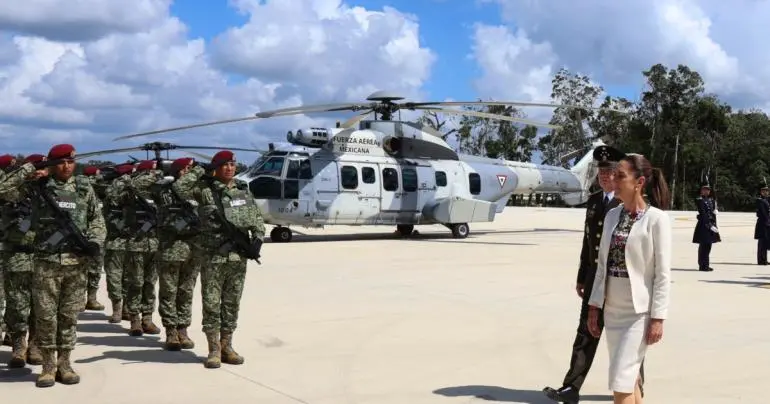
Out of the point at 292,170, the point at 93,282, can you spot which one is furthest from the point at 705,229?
the point at 93,282

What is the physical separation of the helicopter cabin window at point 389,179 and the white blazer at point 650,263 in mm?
15048

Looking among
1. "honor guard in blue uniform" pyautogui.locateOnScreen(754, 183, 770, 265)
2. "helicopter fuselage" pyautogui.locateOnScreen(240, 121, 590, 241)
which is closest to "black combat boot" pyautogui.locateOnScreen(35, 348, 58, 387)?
"helicopter fuselage" pyautogui.locateOnScreen(240, 121, 590, 241)

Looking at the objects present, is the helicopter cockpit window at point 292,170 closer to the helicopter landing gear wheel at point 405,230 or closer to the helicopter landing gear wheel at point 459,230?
the helicopter landing gear wheel at point 405,230

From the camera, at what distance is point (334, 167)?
59.4ft

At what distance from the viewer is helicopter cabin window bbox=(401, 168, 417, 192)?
62.9 feet

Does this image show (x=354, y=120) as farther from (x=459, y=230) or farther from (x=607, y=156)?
(x=607, y=156)

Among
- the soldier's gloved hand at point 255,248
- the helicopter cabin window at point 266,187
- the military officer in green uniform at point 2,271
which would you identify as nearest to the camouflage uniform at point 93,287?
the military officer in green uniform at point 2,271

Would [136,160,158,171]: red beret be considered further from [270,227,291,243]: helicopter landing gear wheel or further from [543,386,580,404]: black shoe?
[270,227,291,243]: helicopter landing gear wheel

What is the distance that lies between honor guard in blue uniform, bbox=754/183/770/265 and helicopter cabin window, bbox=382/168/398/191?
842 centimetres

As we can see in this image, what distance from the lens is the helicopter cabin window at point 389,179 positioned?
1888 cm

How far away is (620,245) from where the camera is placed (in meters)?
3.94

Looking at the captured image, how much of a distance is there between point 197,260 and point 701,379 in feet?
14.2

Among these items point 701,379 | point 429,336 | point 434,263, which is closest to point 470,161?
point 434,263

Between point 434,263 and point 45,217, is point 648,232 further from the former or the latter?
point 434,263
